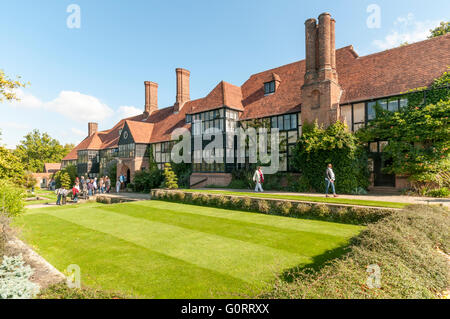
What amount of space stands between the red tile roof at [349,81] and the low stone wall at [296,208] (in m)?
10.1

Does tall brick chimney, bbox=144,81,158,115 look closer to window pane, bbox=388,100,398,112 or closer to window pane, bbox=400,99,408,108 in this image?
window pane, bbox=388,100,398,112

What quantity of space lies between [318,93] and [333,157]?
5.06m

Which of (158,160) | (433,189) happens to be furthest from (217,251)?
(158,160)

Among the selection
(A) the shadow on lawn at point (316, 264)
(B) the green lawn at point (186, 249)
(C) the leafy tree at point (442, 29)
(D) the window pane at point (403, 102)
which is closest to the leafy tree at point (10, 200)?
(B) the green lawn at point (186, 249)

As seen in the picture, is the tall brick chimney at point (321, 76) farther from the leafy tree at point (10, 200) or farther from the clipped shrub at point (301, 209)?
the leafy tree at point (10, 200)

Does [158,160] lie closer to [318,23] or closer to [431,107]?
[318,23]

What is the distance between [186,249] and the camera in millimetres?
6422

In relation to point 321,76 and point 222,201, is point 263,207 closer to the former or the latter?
point 222,201

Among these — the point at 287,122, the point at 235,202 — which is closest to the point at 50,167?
the point at 287,122

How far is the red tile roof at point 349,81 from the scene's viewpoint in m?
15.2

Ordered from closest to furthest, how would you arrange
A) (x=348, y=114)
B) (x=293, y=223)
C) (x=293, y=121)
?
(x=293, y=223)
(x=348, y=114)
(x=293, y=121)

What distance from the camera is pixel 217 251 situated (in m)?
6.23
